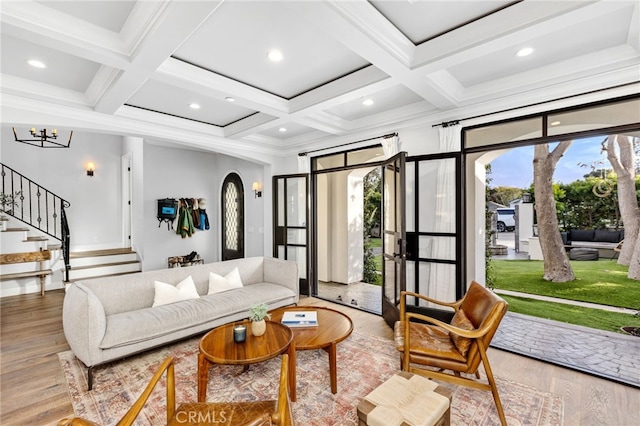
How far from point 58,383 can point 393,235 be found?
12.2ft

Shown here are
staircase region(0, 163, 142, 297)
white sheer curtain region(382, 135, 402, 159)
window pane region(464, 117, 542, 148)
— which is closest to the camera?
window pane region(464, 117, 542, 148)

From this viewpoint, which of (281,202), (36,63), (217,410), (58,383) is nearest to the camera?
(217,410)

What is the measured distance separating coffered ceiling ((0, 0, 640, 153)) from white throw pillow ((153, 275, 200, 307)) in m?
2.23

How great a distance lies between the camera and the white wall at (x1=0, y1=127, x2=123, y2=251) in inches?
244

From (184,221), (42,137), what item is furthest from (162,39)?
(184,221)

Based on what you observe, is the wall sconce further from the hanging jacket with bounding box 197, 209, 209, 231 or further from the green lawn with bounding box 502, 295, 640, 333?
the green lawn with bounding box 502, 295, 640, 333

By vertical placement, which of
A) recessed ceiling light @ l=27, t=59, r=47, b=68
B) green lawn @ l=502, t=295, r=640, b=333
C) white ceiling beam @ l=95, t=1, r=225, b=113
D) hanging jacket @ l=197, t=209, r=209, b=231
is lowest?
green lawn @ l=502, t=295, r=640, b=333

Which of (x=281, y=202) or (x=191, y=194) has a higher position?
(x=191, y=194)

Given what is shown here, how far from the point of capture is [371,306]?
15.8 ft

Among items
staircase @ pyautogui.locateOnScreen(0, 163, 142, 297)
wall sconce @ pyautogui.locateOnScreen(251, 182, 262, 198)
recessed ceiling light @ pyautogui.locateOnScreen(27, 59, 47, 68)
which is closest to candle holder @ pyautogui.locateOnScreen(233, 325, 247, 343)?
recessed ceiling light @ pyautogui.locateOnScreen(27, 59, 47, 68)

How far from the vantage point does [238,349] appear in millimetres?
2369

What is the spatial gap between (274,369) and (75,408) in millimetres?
1545

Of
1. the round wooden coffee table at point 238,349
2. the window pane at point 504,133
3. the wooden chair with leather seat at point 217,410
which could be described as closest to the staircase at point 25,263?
the round wooden coffee table at point 238,349

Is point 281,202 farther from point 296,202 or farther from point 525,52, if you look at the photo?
point 525,52
